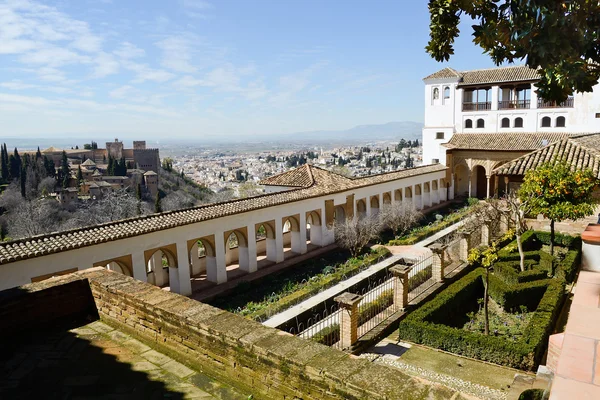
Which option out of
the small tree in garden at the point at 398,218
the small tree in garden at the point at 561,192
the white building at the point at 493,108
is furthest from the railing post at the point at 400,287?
the white building at the point at 493,108

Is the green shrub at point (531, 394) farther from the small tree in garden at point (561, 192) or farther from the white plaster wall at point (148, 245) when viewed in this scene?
the white plaster wall at point (148, 245)

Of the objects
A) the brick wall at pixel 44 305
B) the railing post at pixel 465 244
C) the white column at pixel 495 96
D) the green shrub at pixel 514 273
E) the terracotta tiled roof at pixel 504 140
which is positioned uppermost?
the white column at pixel 495 96

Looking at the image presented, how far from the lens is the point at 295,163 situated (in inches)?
5551

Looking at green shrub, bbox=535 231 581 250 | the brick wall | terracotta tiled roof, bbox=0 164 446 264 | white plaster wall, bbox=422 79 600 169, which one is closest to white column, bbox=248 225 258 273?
terracotta tiled roof, bbox=0 164 446 264

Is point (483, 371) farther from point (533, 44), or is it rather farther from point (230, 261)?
point (230, 261)

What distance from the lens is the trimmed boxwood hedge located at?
8.98 metres

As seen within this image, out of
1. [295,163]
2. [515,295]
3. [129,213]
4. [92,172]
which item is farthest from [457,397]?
[295,163]

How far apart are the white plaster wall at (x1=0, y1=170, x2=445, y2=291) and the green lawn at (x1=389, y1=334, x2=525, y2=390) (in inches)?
349

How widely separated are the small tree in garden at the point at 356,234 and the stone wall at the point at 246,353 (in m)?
15.9

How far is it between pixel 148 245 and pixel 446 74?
29609 millimetres

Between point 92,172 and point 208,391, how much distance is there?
82847 mm

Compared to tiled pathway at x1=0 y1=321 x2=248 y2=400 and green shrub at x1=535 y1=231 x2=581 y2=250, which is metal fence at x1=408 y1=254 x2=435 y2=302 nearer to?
green shrub at x1=535 y1=231 x2=581 y2=250

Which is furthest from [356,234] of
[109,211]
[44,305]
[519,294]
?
[109,211]

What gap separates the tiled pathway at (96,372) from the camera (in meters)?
3.68
